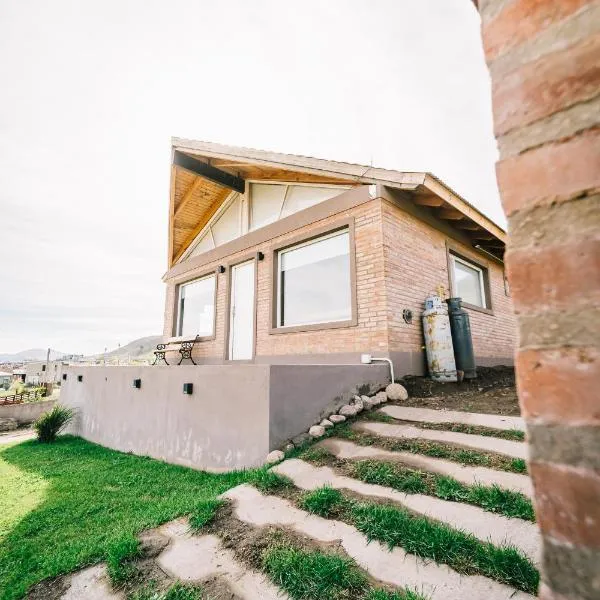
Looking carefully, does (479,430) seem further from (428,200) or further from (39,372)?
(39,372)

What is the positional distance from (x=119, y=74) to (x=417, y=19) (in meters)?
6.09

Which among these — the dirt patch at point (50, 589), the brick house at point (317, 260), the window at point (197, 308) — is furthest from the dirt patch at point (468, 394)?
the window at point (197, 308)

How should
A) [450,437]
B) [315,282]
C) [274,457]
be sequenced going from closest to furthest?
1. [450,437]
2. [274,457]
3. [315,282]

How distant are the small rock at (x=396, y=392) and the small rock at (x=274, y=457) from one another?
1.98 meters

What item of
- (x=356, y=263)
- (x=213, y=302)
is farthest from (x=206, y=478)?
(x=213, y=302)

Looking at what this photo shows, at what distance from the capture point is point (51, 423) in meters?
7.91

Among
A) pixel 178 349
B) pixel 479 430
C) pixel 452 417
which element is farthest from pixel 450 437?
pixel 178 349

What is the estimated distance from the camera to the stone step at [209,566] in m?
1.97

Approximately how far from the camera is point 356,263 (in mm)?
5945

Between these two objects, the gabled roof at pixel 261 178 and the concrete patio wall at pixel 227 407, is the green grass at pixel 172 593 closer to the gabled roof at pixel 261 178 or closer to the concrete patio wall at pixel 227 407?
the concrete patio wall at pixel 227 407

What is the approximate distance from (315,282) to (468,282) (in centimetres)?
419

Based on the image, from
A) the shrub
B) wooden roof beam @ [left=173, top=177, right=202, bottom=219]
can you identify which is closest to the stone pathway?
the shrub

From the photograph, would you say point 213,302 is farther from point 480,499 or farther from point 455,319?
point 480,499

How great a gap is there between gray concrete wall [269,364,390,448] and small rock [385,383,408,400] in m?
0.32
